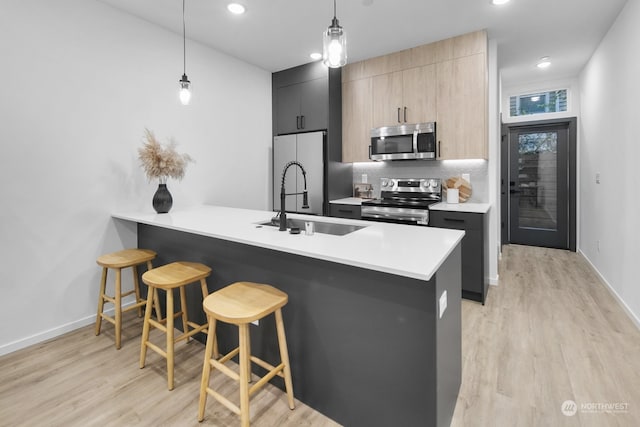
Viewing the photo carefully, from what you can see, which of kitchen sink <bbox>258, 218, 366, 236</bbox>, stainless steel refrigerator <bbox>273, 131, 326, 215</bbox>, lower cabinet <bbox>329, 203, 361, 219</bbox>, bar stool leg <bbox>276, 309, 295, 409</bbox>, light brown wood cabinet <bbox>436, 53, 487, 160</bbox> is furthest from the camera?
stainless steel refrigerator <bbox>273, 131, 326, 215</bbox>

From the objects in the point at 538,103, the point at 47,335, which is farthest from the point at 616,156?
the point at 47,335

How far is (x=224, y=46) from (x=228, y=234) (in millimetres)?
2670

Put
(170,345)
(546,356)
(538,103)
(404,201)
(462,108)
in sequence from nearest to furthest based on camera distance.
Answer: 1. (170,345)
2. (546,356)
3. (462,108)
4. (404,201)
5. (538,103)

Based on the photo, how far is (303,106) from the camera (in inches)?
165

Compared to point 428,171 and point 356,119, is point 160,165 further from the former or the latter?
point 428,171

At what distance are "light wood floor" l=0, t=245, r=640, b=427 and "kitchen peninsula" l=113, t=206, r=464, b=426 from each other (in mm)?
238

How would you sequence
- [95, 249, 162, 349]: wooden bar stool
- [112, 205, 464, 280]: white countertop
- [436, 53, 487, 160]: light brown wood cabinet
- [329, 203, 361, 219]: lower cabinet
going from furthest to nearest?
[329, 203, 361, 219]: lower cabinet
[436, 53, 487, 160]: light brown wood cabinet
[95, 249, 162, 349]: wooden bar stool
[112, 205, 464, 280]: white countertop

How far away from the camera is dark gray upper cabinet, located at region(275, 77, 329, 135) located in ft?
13.3

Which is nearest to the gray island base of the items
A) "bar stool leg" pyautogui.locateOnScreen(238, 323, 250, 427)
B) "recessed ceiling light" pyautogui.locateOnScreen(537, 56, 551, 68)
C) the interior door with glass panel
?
"bar stool leg" pyautogui.locateOnScreen(238, 323, 250, 427)

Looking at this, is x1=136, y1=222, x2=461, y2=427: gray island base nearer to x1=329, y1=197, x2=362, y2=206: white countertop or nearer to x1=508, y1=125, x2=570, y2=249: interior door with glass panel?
x1=329, y1=197, x2=362, y2=206: white countertop

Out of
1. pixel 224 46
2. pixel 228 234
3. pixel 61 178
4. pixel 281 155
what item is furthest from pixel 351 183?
pixel 61 178

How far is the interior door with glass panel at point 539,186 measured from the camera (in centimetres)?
515

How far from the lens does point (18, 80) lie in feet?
7.55

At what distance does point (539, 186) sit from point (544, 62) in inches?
79.5
